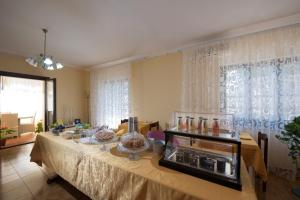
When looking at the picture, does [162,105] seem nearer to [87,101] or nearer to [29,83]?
[87,101]

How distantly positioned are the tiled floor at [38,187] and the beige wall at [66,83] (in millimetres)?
2308

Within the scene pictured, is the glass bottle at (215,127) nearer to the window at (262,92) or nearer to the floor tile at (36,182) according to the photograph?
the window at (262,92)

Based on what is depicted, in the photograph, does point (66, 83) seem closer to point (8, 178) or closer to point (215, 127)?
point (8, 178)

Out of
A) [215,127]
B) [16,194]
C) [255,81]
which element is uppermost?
[255,81]

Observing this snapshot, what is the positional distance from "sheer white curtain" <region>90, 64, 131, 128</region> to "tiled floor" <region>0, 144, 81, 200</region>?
214cm

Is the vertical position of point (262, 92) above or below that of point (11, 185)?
above

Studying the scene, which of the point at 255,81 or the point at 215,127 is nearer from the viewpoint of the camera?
the point at 215,127

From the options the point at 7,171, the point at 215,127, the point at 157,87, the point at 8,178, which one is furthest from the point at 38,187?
the point at 157,87

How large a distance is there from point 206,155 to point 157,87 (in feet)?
8.79

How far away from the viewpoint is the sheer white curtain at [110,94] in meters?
4.26

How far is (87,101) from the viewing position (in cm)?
539

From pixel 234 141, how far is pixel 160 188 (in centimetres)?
53

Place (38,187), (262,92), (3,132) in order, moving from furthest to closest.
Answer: (3,132) < (262,92) < (38,187)

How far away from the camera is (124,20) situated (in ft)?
7.43
